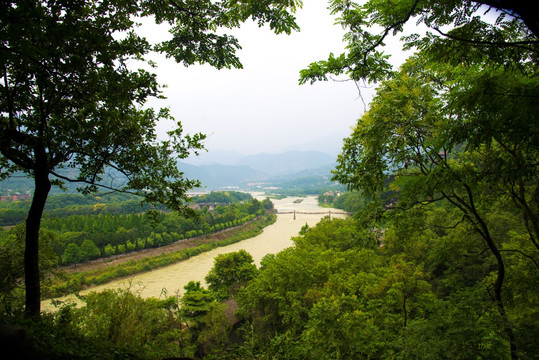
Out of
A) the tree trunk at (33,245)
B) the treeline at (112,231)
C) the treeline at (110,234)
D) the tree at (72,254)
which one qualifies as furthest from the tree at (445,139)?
the tree at (72,254)

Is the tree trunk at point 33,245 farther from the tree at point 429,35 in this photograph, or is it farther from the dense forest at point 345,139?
the tree at point 429,35

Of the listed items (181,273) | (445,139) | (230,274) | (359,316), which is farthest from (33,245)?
(181,273)

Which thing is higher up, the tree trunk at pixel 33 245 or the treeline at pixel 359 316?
the tree trunk at pixel 33 245

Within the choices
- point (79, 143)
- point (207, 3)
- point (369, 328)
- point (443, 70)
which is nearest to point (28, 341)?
point (79, 143)

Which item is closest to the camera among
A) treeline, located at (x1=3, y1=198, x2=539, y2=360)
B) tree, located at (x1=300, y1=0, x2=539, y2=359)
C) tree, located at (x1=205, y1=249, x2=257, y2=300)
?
tree, located at (x1=300, y1=0, x2=539, y2=359)

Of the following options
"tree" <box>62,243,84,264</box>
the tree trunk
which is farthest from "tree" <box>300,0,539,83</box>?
"tree" <box>62,243,84,264</box>

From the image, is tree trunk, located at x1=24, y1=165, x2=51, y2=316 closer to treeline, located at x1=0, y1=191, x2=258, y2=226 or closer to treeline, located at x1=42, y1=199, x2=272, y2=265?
treeline, located at x1=42, y1=199, x2=272, y2=265

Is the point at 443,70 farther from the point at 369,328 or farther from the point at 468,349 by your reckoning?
the point at 369,328

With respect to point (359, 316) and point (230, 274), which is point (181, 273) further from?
point (359, 316)
